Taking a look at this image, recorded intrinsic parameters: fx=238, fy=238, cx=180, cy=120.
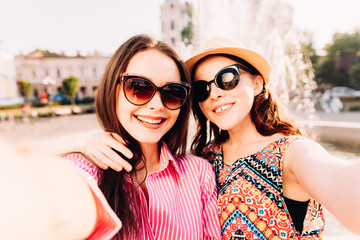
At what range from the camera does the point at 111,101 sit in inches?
57.6

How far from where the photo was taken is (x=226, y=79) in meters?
1.73

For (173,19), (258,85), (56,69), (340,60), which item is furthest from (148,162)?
(56,69)

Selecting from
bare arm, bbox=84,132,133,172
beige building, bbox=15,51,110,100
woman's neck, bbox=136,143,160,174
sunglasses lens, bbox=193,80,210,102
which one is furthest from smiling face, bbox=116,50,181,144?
beige building, bbox=15,51,110,100

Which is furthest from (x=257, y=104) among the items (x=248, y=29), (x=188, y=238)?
(x=248, y=29)

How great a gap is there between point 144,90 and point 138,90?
0.04m

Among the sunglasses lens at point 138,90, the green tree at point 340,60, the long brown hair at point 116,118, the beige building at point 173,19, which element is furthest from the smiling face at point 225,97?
the beige building at point 173,19

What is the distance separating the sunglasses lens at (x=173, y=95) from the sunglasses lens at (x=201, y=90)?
32 cm

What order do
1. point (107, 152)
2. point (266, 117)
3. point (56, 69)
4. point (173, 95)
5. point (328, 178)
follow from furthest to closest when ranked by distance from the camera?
1. point (56, 69)
2. point (266, 117)
3. point (173, 95)
4. point (107, 152)
5. point (328, 178)

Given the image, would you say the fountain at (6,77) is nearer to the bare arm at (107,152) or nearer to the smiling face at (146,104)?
the bare arm at (107,152)

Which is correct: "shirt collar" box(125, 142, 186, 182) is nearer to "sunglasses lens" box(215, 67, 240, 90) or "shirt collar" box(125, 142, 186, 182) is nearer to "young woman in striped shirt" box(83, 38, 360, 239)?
"young woman in striped shirt" box(83, 38, 360, 239)

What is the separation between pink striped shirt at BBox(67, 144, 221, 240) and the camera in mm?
1312

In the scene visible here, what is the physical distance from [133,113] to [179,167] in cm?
48

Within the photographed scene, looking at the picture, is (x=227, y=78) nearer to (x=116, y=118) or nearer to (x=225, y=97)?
(x=225, y=97)

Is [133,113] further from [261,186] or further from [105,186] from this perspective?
[261,186]
